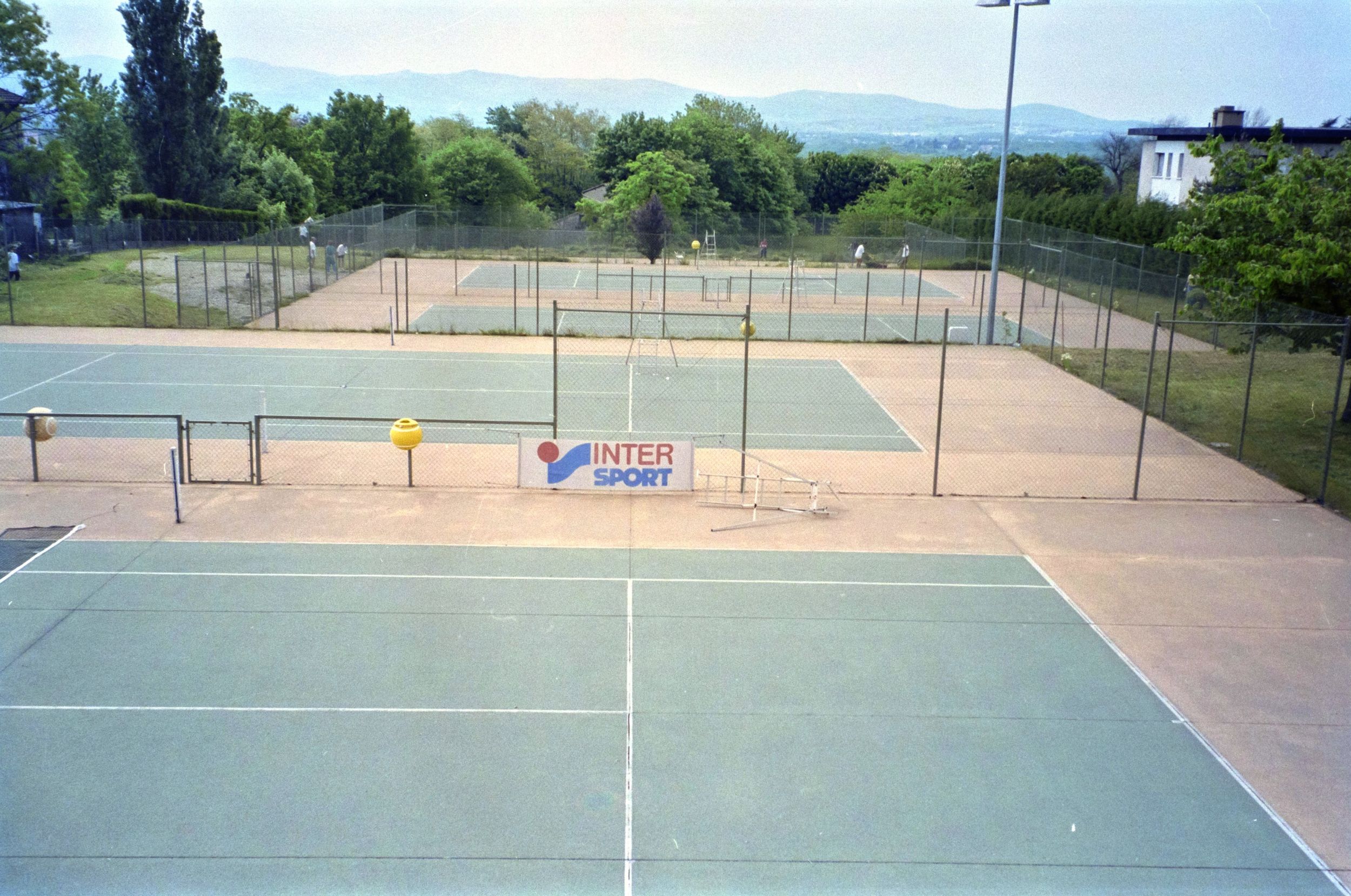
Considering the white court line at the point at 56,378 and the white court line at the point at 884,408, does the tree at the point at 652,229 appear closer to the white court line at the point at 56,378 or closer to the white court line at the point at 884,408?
the white court line at the point at 884,408

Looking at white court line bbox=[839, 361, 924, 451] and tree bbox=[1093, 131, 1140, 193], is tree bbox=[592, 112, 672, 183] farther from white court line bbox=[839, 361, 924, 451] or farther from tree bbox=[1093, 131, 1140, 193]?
tree bbox=[1093, 131, 1140, 193]

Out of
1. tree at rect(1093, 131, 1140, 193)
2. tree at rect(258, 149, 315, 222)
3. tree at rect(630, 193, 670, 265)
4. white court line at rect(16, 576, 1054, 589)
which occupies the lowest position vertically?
white court line at rect(16, 576, 1054, 589)

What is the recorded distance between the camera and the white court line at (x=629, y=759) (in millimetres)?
8320

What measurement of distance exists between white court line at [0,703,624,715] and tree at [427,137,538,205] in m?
67.3

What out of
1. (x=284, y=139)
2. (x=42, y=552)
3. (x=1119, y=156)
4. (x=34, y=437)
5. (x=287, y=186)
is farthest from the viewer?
(x=1119, y=156)

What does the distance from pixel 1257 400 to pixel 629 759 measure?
22.0 m

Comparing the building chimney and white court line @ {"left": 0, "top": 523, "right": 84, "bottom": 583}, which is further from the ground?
the building chimney

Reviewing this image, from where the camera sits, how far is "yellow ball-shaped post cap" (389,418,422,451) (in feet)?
56.4

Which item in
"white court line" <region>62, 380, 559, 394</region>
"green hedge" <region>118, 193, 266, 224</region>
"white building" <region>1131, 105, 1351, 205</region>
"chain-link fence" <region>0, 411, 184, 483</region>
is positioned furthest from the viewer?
"green hedge" <region>118, 193, 266, 224</region>

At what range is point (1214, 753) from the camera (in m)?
10.3

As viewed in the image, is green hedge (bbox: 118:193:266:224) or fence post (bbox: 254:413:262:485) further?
green hedge (bbox: 118:193:266:224)

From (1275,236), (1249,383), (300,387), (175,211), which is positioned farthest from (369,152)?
(1249,383)

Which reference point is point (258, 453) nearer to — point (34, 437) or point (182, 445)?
point (182, 445)

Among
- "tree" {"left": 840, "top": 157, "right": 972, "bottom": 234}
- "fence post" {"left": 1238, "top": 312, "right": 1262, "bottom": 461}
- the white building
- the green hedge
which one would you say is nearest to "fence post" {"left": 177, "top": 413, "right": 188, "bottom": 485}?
"fence post" {"left": 1238, "top": 312, "right": 1262, "bottom": 461}
